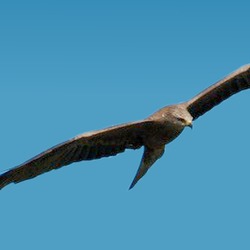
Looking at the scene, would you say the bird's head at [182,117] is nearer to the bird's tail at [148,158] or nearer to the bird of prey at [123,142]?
the bird of prey at [123,142]

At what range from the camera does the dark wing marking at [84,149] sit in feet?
46.5

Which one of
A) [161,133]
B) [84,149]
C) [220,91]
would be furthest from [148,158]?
[220,91]

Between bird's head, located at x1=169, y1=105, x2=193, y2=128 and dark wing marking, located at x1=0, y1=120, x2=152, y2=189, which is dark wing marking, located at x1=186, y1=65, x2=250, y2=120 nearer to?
bird's head, located at x1=169, y1=105, x2=193, y2=128

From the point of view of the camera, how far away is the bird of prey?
46.3 feet

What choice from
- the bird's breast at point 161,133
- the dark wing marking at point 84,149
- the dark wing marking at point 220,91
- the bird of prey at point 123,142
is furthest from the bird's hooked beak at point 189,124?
the dark wing marking at point 220,91

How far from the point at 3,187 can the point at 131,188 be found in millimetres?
2166

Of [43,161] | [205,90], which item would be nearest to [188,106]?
[205,90]

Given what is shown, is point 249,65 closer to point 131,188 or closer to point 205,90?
point 205,90

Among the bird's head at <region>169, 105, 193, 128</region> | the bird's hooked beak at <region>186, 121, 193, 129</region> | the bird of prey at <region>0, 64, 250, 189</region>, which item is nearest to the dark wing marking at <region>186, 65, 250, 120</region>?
the bird of prey at <region>0, 64, 250, 189</region>

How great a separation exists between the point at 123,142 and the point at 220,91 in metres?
1.99

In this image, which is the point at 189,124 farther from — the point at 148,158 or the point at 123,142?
the point at 123,142

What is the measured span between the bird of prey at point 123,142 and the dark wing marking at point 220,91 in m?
0.02

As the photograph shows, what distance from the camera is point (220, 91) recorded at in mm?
15516

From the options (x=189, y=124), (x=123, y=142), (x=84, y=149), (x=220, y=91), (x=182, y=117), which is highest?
(x=220, y=91)
